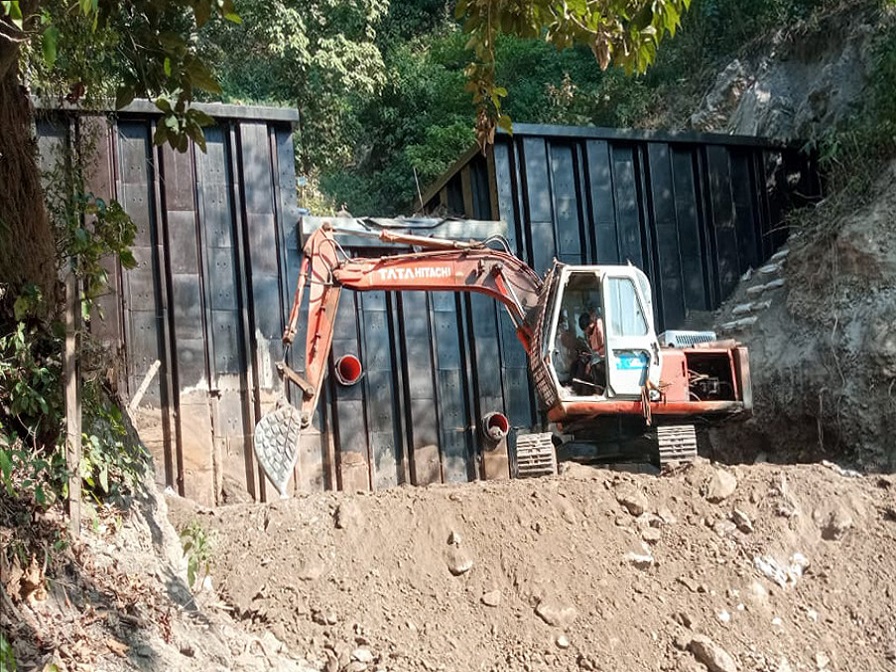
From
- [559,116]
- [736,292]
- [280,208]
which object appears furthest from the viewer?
[559,116]

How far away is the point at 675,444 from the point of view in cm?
1249

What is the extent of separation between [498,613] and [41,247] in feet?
13.5

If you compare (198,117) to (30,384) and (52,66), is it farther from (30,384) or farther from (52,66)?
(30,384)

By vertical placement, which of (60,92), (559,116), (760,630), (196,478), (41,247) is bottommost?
(760,630)

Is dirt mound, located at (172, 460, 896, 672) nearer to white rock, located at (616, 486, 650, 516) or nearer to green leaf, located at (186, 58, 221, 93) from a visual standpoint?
white rock, located at (616, 486, 650, 516)

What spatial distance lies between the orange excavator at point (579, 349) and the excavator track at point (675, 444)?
0.4 inches

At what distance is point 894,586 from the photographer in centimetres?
986

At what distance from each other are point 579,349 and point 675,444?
1.43 meters

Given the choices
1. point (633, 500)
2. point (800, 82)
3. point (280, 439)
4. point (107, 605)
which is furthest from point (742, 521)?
point (800, 82)

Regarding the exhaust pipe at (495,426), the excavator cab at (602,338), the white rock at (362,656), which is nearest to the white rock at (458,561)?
the white rock at (362,656)

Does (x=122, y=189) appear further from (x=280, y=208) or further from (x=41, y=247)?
(x=41, y=247)

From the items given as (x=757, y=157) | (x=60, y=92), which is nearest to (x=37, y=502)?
(x=60, y=92)

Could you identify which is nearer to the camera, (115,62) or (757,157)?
(115,62)

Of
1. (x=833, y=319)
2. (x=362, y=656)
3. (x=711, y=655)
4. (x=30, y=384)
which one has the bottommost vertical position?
(x=711, y=655)
